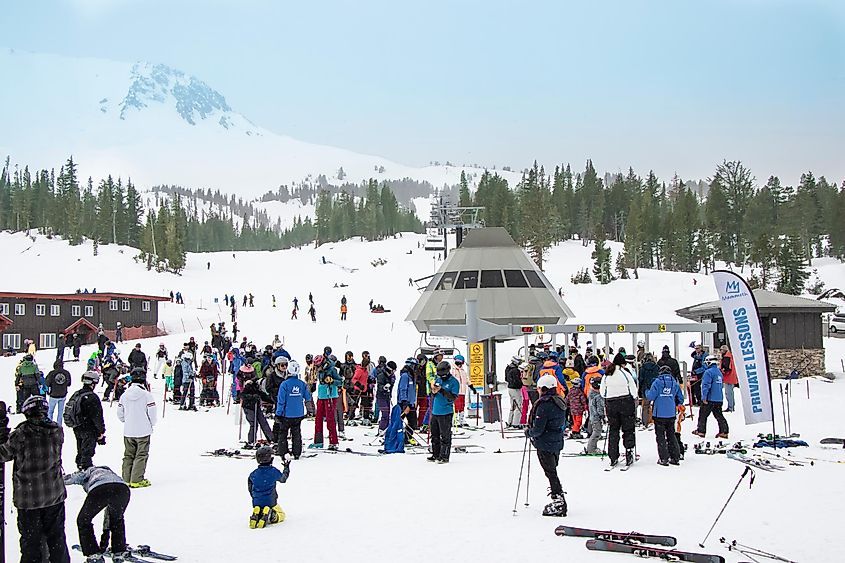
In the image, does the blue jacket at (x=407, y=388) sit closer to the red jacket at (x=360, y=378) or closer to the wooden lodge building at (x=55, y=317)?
the red jacket at (x=360, y=378)

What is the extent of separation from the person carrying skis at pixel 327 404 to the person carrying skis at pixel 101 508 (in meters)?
6.37

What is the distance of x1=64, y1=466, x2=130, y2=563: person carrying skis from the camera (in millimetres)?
6434

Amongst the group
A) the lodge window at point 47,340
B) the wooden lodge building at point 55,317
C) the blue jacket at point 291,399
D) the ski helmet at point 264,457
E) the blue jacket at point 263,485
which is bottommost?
the blue jacket at point 263,485

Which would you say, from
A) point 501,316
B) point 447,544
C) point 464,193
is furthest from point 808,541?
point 464,193

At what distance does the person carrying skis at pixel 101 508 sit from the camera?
643cm

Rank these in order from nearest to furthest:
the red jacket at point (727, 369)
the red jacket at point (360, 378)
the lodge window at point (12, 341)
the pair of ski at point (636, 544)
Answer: the pair of ski at point (636, 544) → the red jacket at point (360, 378) → the red jacket at point (727, 369) → the lodge window at point (12, 341)

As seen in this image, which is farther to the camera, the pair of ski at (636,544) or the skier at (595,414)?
the skier at (595,414)

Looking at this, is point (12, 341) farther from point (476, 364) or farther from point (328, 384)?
point (328, 384)

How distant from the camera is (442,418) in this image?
11875mm

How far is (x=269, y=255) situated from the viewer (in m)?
106

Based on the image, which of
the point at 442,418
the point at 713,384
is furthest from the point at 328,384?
the point at 713,384

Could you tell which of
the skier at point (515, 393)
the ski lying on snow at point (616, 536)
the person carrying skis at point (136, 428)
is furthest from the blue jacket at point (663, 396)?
the person carrying skis at point (136, 428)

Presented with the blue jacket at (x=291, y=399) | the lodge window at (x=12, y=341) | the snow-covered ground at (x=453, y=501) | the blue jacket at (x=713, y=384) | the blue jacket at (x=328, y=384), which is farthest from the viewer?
the lodge window at (x=12, y=341)

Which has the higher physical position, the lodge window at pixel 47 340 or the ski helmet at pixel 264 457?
the lodge window at pixel 47 340
